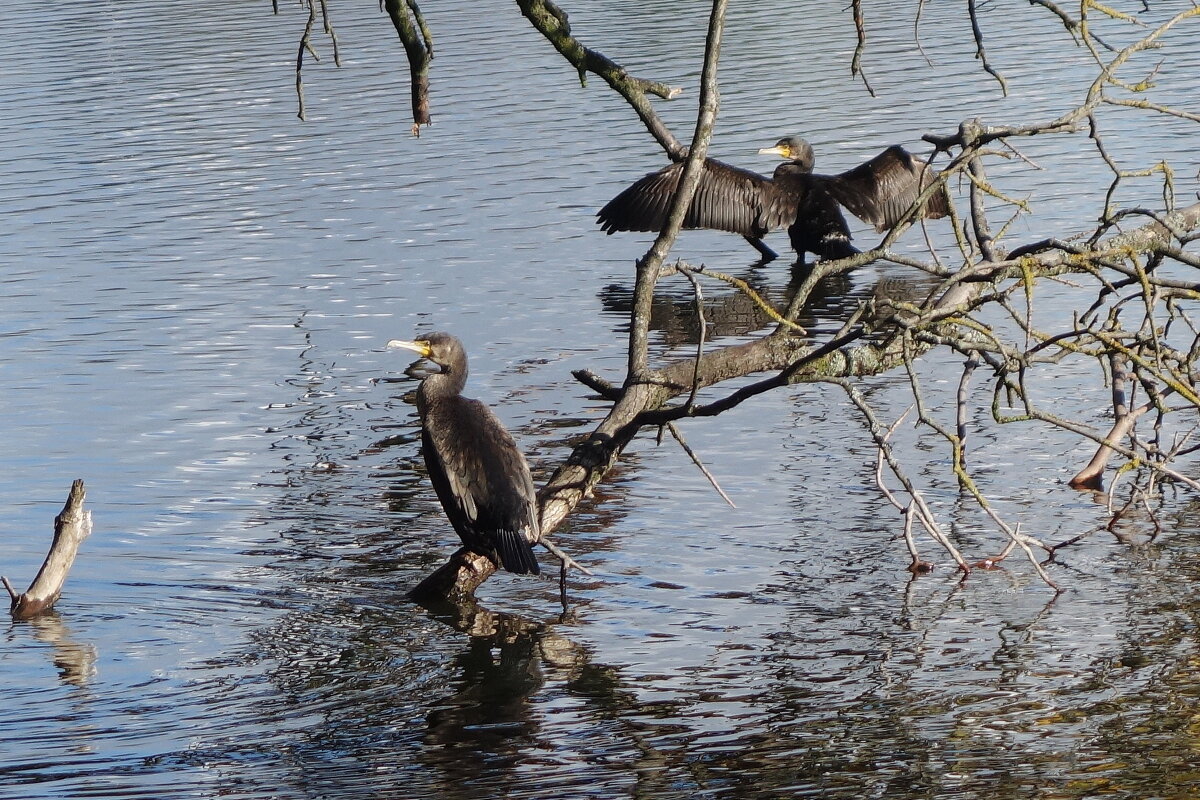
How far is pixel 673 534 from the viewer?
6055 millimetres

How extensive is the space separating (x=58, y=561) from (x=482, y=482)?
1443 millimetres

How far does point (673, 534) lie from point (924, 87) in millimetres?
10952

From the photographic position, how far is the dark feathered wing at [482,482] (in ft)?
16.6

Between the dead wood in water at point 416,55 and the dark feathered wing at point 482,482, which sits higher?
the dead wood in water at point 416,55

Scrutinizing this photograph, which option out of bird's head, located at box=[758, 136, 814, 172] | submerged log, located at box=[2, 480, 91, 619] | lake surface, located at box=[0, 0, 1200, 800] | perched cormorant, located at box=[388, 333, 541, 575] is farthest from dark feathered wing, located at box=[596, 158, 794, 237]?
submerged log, located at box=[2, 480, 91, 619]

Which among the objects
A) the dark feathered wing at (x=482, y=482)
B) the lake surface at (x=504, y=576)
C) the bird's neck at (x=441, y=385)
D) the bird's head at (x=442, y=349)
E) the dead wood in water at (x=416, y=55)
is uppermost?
the dead wood in water at (x=416, y=55)

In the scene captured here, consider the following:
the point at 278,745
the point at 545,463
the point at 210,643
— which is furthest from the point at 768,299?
the point at 278,745

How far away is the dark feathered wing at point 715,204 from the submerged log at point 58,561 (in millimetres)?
5562

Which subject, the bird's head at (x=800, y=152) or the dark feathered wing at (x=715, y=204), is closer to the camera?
the dark feathered wing at (x=715, y=204)

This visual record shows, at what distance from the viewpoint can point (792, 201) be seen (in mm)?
10406

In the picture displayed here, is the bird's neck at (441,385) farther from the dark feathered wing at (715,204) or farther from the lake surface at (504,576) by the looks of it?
the dark feathered wing at (715,204)

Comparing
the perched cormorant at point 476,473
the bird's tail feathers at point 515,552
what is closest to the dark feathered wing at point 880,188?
the perched cormorant at point 476,473

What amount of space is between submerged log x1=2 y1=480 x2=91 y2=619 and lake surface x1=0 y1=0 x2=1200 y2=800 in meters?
0.08

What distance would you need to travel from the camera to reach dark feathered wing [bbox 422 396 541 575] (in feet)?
16.6
